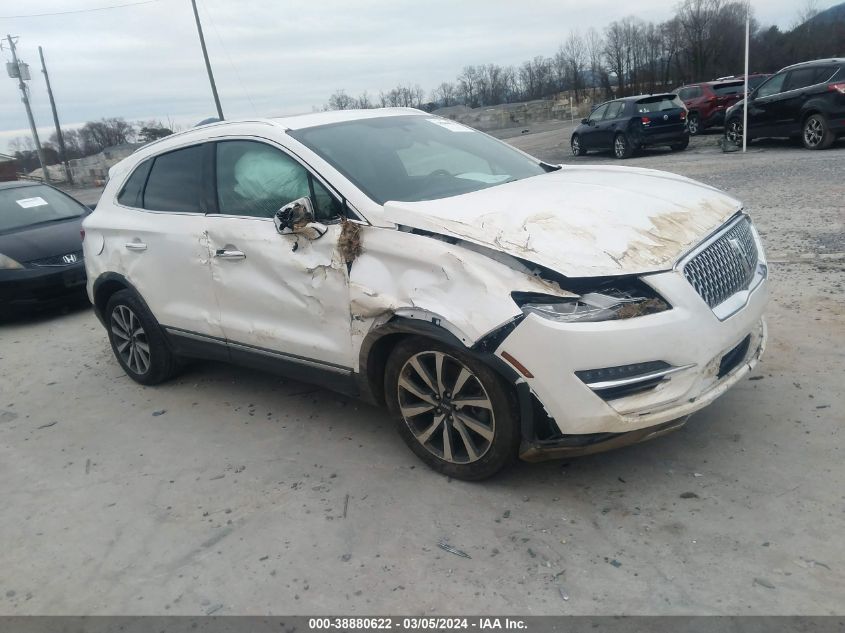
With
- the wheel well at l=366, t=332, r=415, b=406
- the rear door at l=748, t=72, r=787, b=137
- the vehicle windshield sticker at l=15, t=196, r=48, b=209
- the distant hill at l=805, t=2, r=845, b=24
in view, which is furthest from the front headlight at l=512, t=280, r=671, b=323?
the distant hill at l=805, t=2, r=845, b=24

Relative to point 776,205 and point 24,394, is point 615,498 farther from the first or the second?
point 776,205

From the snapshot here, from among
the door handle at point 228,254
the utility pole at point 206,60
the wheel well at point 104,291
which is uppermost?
the utility pole at point 206,60

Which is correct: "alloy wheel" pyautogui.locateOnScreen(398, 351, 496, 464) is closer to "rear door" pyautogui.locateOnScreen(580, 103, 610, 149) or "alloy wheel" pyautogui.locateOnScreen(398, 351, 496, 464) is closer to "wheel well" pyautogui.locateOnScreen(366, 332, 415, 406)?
"wheel well" pyautogui.locateOnScreen(366, 332, 415, 406)

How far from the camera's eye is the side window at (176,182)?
4.58 m

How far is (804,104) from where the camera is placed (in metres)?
14.2

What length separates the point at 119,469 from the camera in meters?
4.13

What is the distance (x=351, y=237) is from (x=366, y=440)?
1275 mm

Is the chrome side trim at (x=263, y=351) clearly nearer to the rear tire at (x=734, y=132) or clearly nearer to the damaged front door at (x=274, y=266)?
the damaged front door at (x=274, y=266)

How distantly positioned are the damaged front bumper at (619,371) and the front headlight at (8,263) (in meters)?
6.54

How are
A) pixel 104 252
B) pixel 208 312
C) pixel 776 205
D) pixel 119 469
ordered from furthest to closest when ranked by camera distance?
pixel 776 205
pixel 104 252
pixel 208 312
pixel 119 469

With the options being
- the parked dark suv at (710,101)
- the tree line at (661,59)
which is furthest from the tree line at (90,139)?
the parked dark suv at (710,101)

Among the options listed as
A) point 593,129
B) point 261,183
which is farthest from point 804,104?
point 261,183

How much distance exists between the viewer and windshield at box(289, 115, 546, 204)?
3.82 meters

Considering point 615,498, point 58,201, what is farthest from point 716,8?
point 615,498
